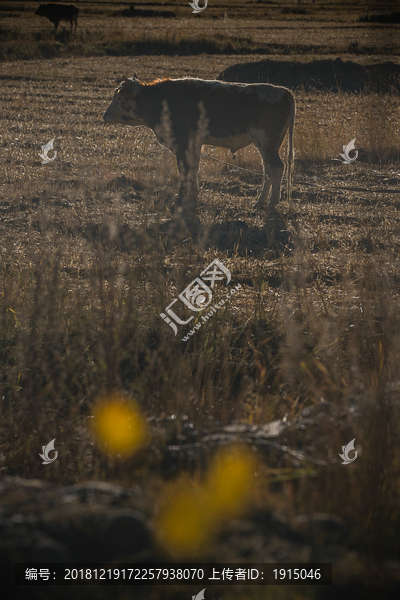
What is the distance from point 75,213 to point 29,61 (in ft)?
57.0

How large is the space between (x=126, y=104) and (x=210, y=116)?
1140 millimetres

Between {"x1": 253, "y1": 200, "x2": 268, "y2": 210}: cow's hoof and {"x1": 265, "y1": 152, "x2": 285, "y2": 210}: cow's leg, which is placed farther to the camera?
{"x1": 253, "y1": 200, "x2": 268, "y2": 210}: cow's hoof

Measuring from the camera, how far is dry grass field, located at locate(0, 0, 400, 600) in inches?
65.1

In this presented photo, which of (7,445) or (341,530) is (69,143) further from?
(341,530)

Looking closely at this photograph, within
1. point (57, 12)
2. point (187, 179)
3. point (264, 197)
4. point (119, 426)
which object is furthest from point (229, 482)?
point (57, 12)

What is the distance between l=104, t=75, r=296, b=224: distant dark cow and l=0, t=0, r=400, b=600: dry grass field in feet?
1.54

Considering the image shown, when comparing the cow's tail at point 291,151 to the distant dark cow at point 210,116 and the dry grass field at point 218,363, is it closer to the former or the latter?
the distant dark cow at point 210,116

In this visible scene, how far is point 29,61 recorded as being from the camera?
68.4ft

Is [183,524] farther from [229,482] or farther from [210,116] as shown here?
[210,116]

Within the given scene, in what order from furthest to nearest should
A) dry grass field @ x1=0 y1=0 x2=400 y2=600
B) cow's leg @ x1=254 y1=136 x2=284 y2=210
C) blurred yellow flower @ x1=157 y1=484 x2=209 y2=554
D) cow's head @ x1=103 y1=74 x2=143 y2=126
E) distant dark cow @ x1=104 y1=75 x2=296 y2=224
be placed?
cow's head @ x1=103 y1=74 x2=143 y2=126, cow's leg @ x1=254 y1=136 x2=284 y2=210, distant dark cow @ x1=104 y1=75 x2=296 y2=224, dry grass field @ x1=0 y1=0 x2=400 y2=600, blurred yellow flower @ x1=157 y1=484 x2=209 y2=554

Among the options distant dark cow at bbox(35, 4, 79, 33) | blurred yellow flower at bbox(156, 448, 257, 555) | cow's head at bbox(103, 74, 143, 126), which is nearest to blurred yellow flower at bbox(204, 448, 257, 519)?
blurred yellow flower at bbox(156, 448, 257, 555)

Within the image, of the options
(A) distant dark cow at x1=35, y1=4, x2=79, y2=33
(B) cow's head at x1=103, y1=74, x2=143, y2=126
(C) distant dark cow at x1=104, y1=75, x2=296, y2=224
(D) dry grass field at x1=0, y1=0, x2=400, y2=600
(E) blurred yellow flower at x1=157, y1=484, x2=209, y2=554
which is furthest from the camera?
(A) distant dark cow at x1=35, y1=4, x2=79, y2=33

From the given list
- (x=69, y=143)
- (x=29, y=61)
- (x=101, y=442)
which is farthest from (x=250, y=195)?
(x=29, y=61)

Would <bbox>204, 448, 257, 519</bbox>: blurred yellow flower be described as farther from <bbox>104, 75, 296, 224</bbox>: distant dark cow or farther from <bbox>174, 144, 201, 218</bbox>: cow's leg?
<bbox>174, 144, 201, 218</bbox>: cow's leg
